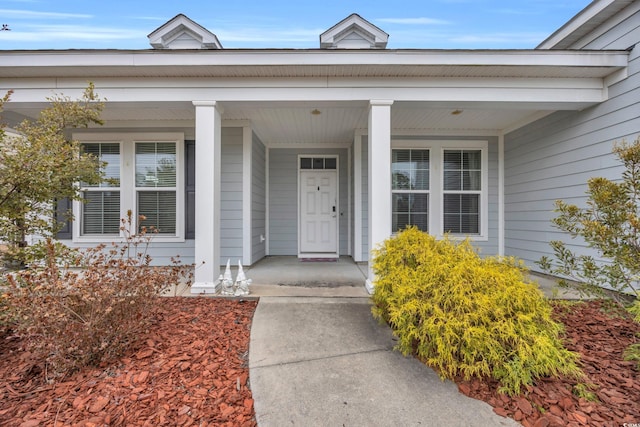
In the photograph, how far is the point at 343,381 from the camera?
6.23 feet

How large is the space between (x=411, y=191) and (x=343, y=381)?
14.0 ft

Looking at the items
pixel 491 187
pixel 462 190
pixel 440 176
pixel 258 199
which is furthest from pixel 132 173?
pixel 491 187

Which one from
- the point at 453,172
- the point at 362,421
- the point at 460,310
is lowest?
the point at 362,421

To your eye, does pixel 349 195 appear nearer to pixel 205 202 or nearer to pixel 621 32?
pixel 205 202

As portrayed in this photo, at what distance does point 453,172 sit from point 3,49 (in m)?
6.74

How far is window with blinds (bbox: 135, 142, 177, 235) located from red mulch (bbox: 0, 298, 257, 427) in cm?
288

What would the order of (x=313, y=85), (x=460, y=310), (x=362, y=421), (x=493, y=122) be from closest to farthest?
(x=362, y=421), (x=460, y=310), (x=313, y=85), (x=493, y=122)

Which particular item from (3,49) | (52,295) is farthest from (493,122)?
(3,49)

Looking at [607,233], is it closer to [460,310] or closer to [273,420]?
[460,310]

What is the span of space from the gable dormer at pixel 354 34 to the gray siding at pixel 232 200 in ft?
7.70

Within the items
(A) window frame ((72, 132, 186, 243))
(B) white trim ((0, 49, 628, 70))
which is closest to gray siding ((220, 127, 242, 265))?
(A) window frame ((72, 132, 186, 243))

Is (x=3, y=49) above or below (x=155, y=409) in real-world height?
above

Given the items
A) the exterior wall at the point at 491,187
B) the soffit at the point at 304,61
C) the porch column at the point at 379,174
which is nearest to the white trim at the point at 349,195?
the exterior wall at the point at 491,187

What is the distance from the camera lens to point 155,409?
63.3 inches
